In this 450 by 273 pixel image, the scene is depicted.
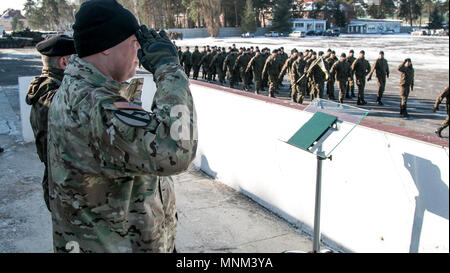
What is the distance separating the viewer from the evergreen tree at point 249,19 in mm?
59219

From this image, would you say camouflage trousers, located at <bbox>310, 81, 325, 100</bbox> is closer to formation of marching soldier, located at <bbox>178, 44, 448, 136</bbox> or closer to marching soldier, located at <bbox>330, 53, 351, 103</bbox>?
formation of marching soldier, located at <bbox>178, 44, 448, 136</bbox>

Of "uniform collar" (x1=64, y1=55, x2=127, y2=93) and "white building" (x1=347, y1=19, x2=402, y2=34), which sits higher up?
"white building" (x1=347, y1=19, x2=402, y2=34)

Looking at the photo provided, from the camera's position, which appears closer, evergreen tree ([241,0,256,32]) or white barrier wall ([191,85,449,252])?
white barrier wall ([191,85,449,252])

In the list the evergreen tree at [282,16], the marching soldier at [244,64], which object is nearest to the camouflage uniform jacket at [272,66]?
the marching soldier at [244,64]

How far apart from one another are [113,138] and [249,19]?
61.0 metres

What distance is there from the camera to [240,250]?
11.6 ft

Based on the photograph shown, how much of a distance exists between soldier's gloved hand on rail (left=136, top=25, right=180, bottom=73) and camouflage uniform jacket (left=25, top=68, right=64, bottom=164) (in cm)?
141

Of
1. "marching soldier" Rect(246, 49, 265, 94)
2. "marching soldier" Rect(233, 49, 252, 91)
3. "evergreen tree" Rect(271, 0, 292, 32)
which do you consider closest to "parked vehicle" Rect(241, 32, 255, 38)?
"evergreen tree" Rect(271, 0, 292, 32)

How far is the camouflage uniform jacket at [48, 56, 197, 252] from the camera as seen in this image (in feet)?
3.46

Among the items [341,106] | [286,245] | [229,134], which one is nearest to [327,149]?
[341,106]

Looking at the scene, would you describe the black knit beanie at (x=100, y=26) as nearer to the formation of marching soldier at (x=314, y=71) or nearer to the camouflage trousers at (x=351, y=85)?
the formation of marching soldier at (x=314, y=71)

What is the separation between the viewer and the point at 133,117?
1045 millimetres

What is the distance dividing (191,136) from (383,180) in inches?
88.7

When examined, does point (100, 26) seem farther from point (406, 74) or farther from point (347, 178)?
point (406, 74)
